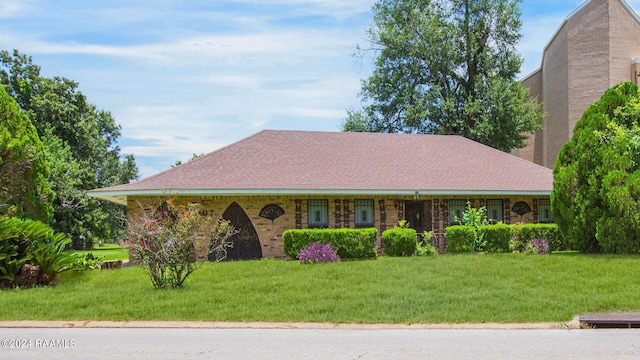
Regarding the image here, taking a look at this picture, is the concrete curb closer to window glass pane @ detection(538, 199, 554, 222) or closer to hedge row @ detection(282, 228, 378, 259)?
hedge row @ detection(282, 228, 378, 259)

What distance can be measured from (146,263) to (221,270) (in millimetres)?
3556

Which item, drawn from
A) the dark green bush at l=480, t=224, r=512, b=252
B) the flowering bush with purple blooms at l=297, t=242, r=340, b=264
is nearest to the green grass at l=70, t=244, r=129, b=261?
the flowering bush with purple blooms at l=297, t=242, r=340, b=264

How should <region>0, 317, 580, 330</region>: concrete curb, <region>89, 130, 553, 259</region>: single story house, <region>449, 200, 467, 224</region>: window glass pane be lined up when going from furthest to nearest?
<region>449, 200, 467, 224</region>: window glass pane, <region>89, 130, 553, 259</region>: single story house, <region>0, 317, 580, 330</region>: concrete curb

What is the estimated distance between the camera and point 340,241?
63.8 ft

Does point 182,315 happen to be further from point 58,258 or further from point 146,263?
point 58,258

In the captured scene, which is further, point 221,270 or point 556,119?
point 556,119

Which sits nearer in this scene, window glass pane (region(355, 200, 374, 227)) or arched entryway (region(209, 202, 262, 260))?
arched entryway (region(209, 202, 262, 260))

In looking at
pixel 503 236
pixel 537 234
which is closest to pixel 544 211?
pixel 537 234

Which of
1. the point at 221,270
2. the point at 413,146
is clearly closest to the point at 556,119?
the point at 413,146

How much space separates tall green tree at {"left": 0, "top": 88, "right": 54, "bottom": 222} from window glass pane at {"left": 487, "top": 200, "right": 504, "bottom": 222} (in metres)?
16.8

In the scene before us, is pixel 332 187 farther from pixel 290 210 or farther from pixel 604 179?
pixel 604 179

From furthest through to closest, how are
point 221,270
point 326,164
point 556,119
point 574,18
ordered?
point 556,119, point 574,18, point 326,164, point 221,270

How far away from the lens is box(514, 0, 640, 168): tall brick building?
38.2m

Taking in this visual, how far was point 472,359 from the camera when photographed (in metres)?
8.01
